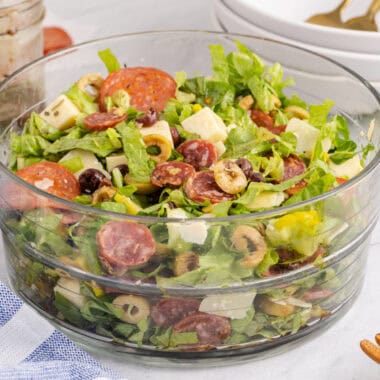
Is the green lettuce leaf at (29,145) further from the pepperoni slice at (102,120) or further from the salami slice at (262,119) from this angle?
the salami slice at (262,119)

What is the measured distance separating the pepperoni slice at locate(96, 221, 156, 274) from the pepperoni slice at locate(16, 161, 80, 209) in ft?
0.77

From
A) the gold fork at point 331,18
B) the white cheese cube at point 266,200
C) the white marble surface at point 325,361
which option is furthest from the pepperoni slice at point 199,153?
the gold fork at point 331,18

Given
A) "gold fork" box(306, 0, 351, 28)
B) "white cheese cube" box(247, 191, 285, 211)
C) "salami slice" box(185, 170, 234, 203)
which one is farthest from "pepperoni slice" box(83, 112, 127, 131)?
"gold fork" box(306, 0, 351, 28)

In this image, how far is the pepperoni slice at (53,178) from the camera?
5.28 feet

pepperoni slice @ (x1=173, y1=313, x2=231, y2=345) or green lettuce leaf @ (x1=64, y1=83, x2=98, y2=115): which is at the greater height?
green lettuce leaf @ (x1=64, y1=83, x2=98, y2=115)

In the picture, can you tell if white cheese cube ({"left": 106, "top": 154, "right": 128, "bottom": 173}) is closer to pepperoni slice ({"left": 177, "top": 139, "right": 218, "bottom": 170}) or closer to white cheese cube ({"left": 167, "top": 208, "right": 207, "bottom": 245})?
pepperoni slice ({"left": 177, "top": 139, "right": 218, "bottom": 170})

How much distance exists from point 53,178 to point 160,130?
219mm

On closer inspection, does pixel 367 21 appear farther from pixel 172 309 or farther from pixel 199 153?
pixel 172 309

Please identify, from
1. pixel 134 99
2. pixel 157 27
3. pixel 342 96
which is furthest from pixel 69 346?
pixel 157 27

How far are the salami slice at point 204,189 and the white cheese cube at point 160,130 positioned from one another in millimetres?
140

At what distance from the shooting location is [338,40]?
2064 millimetres

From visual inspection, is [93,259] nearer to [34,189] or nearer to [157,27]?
[34,189]

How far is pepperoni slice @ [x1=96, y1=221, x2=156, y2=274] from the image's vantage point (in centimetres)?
138

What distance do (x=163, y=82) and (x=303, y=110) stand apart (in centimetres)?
29
